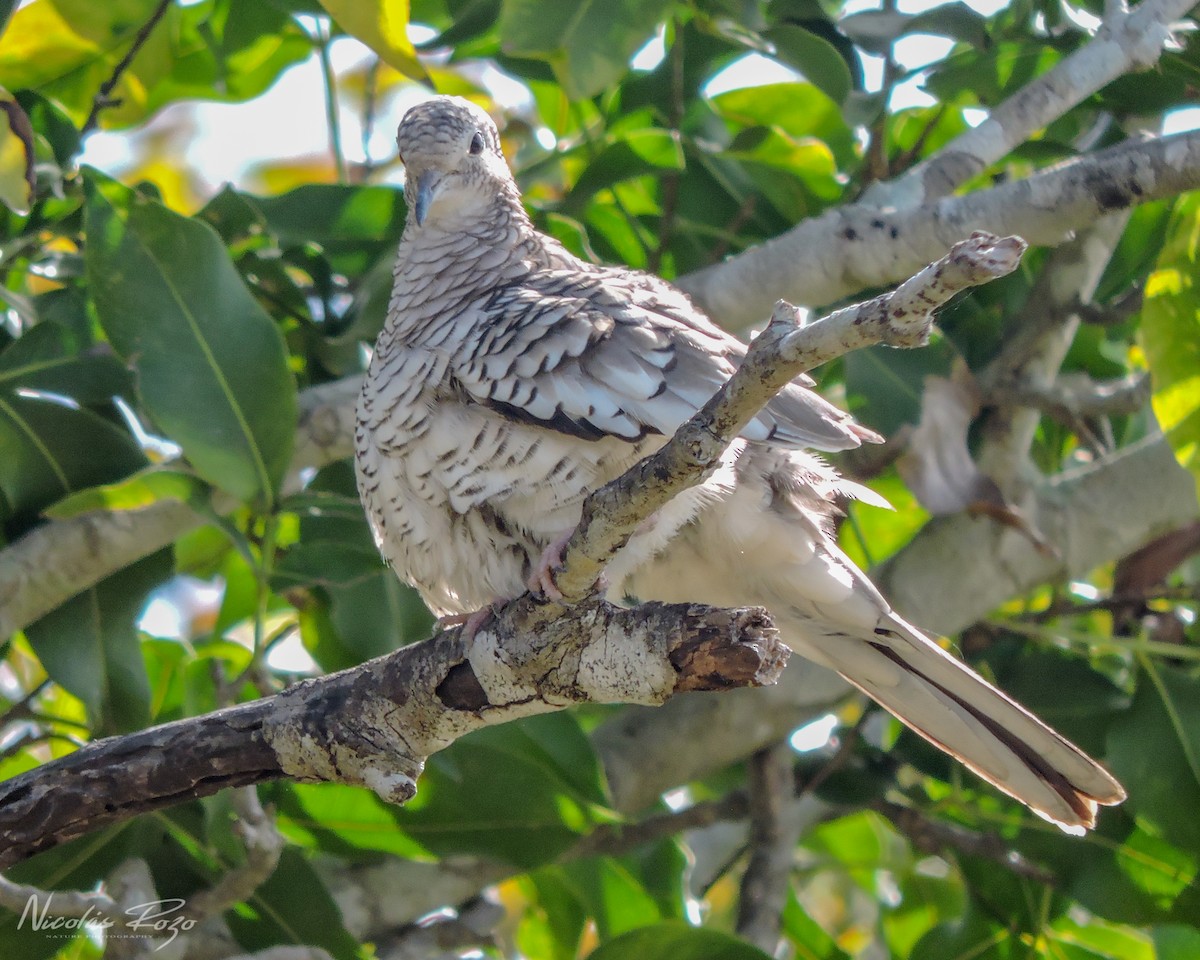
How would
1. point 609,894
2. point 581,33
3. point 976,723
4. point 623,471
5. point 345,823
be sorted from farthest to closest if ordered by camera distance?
point 609,894
point 345,823
point 581,33
point 976,723
point 623,471

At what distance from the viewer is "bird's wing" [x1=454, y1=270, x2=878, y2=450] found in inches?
86.6

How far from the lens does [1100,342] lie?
12.5 ft

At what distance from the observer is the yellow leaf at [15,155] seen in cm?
253

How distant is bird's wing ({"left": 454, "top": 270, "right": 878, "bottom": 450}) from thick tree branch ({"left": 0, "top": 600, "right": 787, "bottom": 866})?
407 millimetres

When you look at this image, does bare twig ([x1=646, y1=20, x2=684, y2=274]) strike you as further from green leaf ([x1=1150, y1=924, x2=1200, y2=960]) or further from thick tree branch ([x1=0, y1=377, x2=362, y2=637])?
green leaf ([x1=1150, y1=924, x2=1200, y2=960])

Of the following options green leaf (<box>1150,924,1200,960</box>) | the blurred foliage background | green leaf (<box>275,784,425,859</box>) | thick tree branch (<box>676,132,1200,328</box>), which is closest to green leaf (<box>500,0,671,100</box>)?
the blurred foliage background

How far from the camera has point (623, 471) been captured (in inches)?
90.4

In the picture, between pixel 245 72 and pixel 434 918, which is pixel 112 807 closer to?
pixel 434 918

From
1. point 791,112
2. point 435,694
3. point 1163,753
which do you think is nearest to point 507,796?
point 435,694

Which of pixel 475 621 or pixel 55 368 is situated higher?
pixel 55 368

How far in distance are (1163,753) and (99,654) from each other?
2.43m

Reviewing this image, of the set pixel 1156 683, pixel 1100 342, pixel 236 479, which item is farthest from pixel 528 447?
pixel 1100 342

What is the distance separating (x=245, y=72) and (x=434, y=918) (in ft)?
7.63
